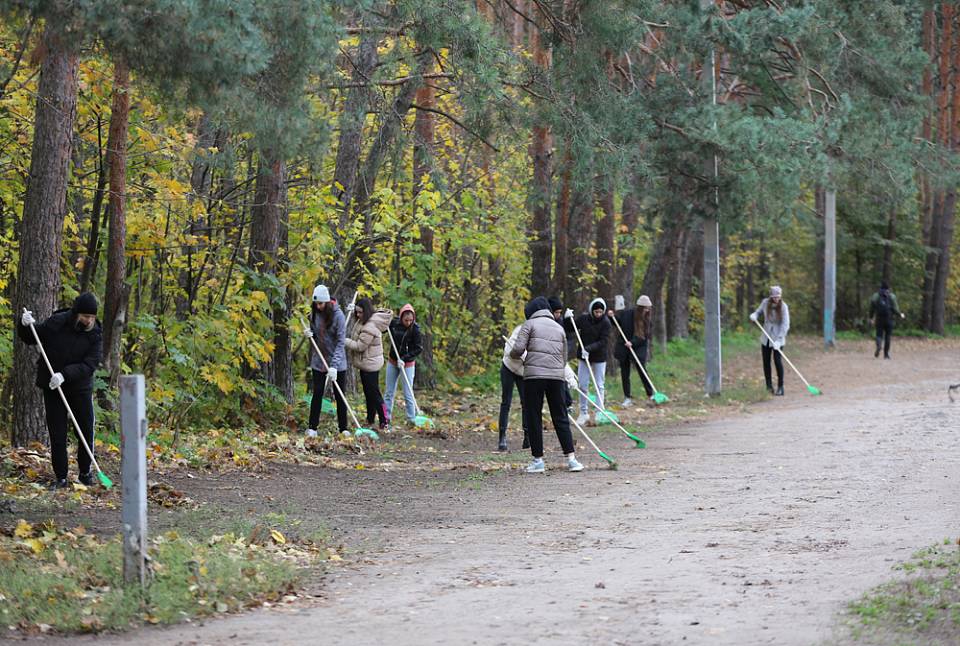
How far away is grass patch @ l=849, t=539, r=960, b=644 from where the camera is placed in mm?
6691

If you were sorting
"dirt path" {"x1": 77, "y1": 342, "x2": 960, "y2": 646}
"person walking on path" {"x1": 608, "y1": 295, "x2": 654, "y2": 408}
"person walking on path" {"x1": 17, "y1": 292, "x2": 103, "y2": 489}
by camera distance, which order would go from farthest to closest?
"person walking on path" {"x1": 608, "y1": 295, "x2": 654, "y2": 408}
"person walking on path" {"x1": 17, "y1": 292, "x2": 103, "y2": 489}
"dirt path" {"x1": 77, "y1": 342, "x2": 960, "y2": 646}

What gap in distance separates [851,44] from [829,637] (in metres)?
20.5

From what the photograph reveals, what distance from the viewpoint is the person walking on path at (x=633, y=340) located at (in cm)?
2328

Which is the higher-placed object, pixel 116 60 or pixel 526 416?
pixel 116 60

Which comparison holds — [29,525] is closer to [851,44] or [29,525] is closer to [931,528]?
[931,528]

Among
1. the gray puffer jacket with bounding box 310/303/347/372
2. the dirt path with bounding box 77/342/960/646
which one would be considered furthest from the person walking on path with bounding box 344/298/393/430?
the dirt path with bounding box 77/342/960/646

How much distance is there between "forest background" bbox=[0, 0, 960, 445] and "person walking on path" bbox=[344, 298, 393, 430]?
94 cm

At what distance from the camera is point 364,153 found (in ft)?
100

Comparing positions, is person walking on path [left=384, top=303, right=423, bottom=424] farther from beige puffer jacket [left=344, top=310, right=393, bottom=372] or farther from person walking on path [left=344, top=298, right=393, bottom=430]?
beige puffer jacket [left=344, top=310, right=393, bottom=372]

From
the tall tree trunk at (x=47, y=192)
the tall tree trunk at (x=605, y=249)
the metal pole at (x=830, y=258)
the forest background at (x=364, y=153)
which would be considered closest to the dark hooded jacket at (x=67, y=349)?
the tall tree trunk at (x=47, y=192)

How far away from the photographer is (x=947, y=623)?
6.87 metres

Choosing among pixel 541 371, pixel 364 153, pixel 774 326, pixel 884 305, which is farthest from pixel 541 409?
pixel 884 305

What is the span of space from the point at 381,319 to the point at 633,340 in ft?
21.1

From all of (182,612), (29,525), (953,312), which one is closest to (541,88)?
(29,525)
